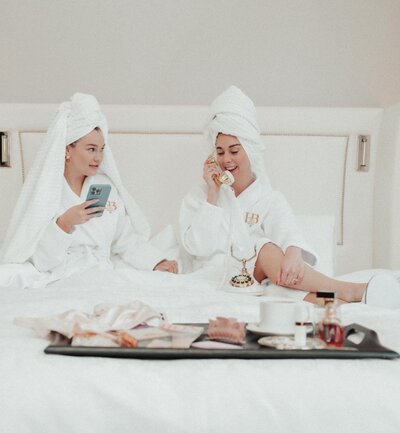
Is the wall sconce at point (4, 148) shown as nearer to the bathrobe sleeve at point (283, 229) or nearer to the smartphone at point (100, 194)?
the smartphone at point (100, 194)

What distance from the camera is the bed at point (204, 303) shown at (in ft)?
4.17

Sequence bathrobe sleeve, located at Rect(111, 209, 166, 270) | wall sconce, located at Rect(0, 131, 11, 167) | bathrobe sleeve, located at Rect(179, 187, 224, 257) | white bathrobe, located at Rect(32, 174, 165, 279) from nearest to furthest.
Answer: white bathrobe, located at Rect(32, 174, 165, 279) → bathrobe sleeve, located at Rect(179, 187, 224, 257) → bathrobe sleeve, located at Rect(111, 209, 166, 270) → wall sconce, located at Rect(0, 131, 11, 167)

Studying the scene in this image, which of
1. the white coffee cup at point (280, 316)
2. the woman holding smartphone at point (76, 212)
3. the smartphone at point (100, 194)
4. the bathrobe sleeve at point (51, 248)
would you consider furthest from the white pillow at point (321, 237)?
the white coffee cup at point (280, 316)

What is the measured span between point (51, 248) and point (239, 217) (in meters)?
0.84

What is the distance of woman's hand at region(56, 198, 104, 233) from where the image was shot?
123 inches

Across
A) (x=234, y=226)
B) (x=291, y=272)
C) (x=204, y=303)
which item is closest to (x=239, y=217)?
(x=234, y=226)

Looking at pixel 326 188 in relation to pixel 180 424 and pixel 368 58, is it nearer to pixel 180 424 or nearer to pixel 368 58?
pixel 368 58

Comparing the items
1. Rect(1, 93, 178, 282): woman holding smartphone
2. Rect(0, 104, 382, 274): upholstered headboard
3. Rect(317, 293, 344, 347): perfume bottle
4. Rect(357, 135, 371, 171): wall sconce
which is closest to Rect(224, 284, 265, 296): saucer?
Rect(1, 93, 178, 282): woman holding smartphone

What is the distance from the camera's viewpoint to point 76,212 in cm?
312

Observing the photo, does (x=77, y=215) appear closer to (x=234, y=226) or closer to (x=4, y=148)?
(x=234, y=226)

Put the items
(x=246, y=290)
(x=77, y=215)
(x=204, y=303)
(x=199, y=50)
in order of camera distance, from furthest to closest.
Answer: (x=199, y=50), (x=77, y=215), (x=246, y=290), (x=204, y=303)

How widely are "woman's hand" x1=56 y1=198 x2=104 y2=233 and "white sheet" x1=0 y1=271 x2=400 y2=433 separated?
68.9 inches

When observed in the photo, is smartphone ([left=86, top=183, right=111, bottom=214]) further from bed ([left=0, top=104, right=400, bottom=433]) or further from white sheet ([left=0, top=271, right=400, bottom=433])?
white sheet ([left=0, top=271, right=400, bottom=433])

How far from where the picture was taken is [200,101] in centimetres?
403
